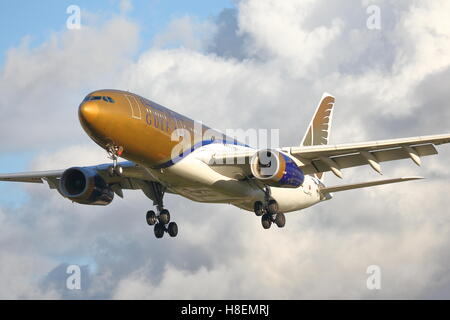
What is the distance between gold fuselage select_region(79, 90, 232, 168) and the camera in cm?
3797

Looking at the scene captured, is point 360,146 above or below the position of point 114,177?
below

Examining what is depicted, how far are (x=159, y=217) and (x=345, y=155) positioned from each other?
11039 millimetres

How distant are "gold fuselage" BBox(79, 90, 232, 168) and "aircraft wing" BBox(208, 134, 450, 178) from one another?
216cm

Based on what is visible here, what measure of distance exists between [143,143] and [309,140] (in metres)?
19.7

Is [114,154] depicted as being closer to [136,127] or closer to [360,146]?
[136,127]

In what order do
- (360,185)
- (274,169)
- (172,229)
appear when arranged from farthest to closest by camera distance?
1. (172,229)
2. (360,185)
3. (274,169)

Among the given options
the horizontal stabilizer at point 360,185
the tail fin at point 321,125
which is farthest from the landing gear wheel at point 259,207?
the tail fin at point 321,125

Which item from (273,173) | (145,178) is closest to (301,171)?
(273,173)

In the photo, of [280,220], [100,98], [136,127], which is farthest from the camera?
[280,220]

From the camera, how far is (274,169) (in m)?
42.2

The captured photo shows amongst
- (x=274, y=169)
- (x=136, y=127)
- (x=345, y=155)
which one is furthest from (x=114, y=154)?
(x=345, y=155)
